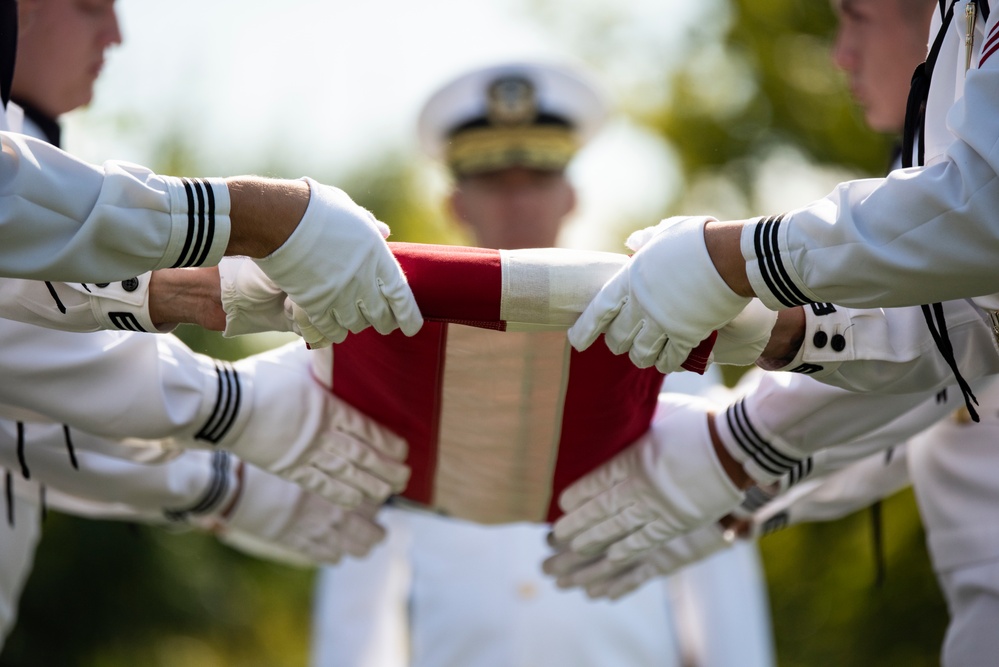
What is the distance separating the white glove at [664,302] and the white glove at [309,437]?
0.66m

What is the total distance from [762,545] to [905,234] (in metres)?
3.87

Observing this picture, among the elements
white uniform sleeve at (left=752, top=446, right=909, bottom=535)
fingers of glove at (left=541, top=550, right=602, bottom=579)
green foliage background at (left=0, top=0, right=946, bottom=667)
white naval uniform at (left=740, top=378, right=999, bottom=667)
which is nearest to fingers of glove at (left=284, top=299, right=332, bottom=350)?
fingers of glove at (left=541, top=550, right=602, bottom=579)

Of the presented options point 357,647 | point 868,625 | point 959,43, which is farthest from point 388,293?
point 868,625

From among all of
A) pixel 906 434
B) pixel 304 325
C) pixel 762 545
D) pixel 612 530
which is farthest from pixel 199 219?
pixel 762 545

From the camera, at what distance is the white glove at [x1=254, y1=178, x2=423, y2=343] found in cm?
170

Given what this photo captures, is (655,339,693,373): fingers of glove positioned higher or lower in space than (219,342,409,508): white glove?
higher

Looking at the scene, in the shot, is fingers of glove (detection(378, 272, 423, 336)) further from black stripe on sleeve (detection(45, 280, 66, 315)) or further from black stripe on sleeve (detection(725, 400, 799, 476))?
black stripe on sleeve (detection(725, 400, 799, 476))

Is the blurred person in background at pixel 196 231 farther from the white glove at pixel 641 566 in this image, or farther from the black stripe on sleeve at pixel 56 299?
the white glove at pixel 641 566

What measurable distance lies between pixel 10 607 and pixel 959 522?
2.25 m

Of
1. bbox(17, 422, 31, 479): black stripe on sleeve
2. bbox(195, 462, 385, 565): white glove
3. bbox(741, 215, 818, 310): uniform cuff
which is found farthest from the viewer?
bbox(195, 462, 385, 565): white glove

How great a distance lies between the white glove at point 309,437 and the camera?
225cm

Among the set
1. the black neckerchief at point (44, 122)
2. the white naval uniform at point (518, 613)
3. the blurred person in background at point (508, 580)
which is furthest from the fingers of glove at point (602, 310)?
the white naval uniform at point (518, 613)

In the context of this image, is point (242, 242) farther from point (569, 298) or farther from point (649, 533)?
point (649, 533)

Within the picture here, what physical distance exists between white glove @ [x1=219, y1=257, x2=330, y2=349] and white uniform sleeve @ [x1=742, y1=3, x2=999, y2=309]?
719 millimetres
